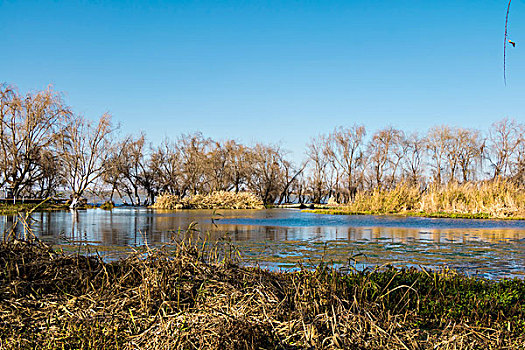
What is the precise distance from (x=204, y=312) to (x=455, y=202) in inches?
1032

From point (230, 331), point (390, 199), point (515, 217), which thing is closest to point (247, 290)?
point (230, 331)

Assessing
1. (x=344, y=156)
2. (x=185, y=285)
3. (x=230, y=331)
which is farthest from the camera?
(x=344, y=156)

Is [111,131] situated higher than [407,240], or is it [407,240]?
[111,131]

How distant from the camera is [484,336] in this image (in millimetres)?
3104

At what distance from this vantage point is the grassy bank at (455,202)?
23953 millimetres

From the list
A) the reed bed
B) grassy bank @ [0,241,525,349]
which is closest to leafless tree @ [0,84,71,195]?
the reed bed

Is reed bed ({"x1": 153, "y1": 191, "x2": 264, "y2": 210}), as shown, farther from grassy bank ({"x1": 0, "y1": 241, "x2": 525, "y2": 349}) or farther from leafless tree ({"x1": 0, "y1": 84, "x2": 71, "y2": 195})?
grassy bank ({"x1": 0, "y1": 241, "x2": 525, "y2": 349})

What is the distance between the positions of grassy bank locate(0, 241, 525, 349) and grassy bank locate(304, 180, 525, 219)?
2126cm

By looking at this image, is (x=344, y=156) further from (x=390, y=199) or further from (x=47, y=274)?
(x=47, y=274)

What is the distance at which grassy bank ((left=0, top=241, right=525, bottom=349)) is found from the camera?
3.18 m

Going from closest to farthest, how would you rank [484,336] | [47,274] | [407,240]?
[484,336] < [47,274] < [407,240]

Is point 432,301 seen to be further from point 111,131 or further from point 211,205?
point 111,131

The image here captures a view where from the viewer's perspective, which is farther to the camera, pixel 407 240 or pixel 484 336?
pixel 407 240

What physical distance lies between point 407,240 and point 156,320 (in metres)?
9.92
